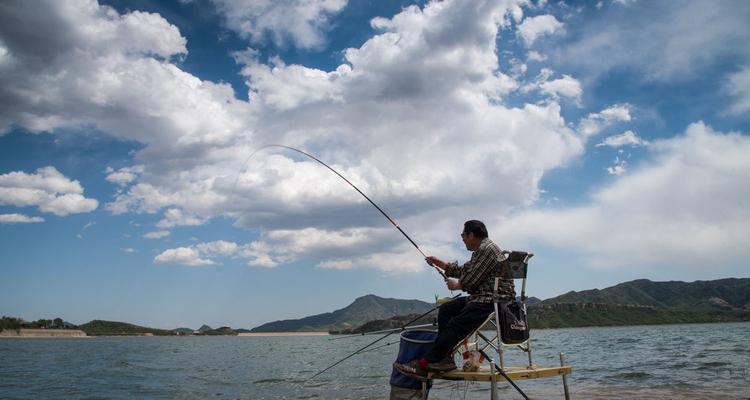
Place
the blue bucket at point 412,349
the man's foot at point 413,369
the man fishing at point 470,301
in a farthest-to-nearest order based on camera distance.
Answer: the blue bucket at point 412,349 < the man's foot at point 413,369 < the man fishing at point 470,301

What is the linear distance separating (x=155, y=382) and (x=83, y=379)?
14.2 feet

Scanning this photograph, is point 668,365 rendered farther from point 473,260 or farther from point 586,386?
point 473,260

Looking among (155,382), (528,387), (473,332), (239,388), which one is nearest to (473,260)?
(473,332)

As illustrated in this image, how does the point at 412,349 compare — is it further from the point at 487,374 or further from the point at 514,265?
the point at 514,265

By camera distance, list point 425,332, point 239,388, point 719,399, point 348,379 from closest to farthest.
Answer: point 425,332, point 719,399, point 239,388, point 348,379

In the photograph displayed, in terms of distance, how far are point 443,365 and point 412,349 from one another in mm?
752

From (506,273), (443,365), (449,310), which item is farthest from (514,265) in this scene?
(443,365)

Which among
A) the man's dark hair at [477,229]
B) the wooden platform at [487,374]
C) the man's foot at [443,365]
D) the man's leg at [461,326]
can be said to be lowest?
the wooden platform at [487,374]

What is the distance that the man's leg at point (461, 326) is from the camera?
6.95 metres

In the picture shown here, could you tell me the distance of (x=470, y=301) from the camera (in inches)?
283

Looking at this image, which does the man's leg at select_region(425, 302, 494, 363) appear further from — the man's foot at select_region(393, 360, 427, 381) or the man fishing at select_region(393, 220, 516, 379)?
the man's foot at select_region(393, 360, 427, 381)

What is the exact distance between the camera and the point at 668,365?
23359 millimetres

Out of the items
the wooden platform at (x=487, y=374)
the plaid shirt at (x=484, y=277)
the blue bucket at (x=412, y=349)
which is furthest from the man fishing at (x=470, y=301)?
the blue bucket at (x=412, y=349)

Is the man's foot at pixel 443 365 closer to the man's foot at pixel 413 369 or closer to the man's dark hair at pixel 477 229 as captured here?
the man's foot at pixel 413 369
